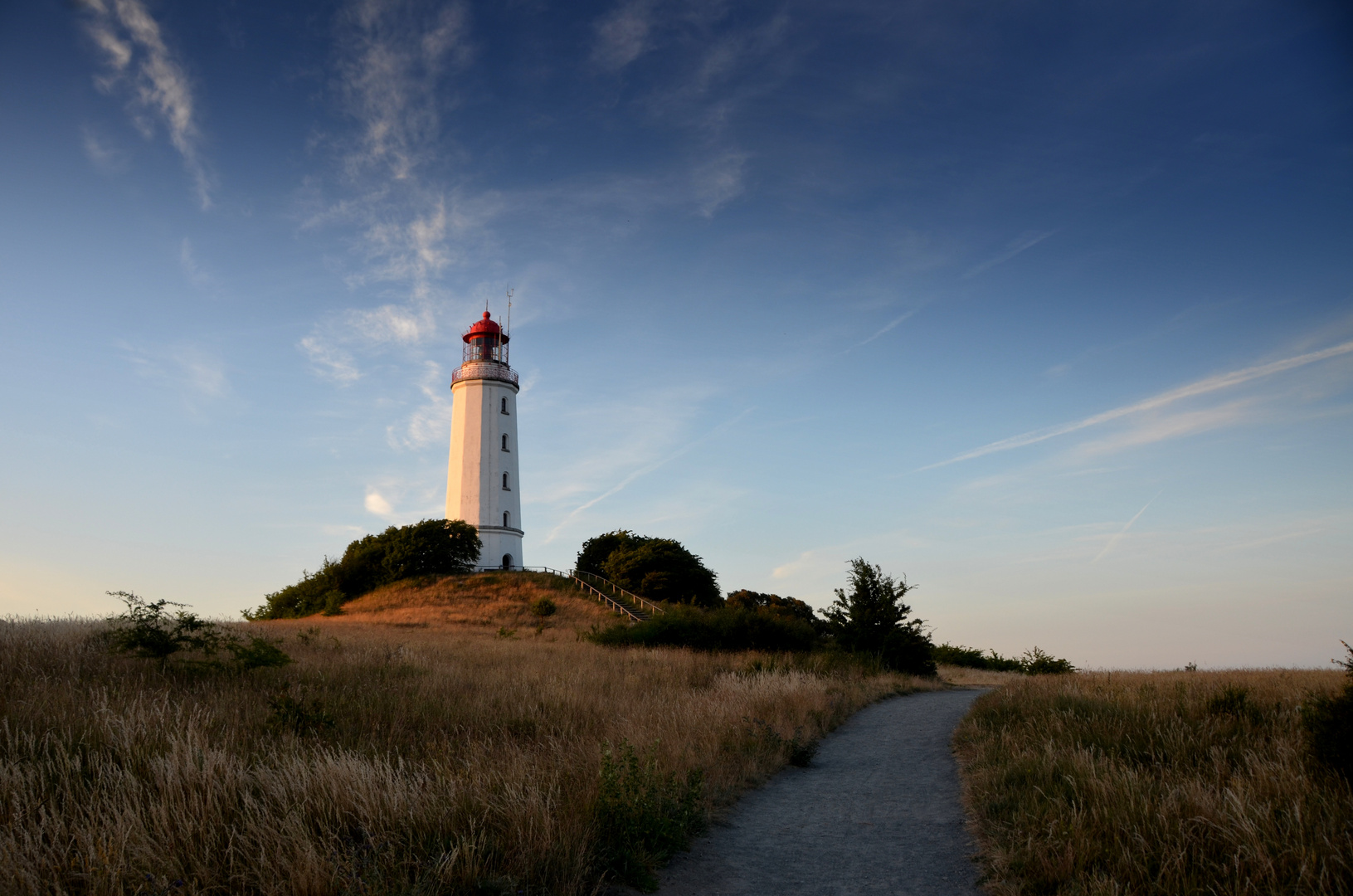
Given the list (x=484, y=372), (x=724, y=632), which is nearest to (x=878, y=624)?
→ (x=724, y=632)

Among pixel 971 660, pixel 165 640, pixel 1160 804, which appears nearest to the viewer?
pixel 1160 804

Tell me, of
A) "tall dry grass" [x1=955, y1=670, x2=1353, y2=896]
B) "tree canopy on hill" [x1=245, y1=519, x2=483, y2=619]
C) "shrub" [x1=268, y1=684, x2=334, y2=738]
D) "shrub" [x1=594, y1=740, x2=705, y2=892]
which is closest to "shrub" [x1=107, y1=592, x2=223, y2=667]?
"shrub" [x1=268, y1=684, x2=334, y2=738]

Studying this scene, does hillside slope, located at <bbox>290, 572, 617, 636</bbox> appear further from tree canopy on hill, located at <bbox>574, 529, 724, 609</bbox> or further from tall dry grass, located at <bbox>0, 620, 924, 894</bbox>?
tall dry grass, located at <bbox>0, 620, 924, 894</bbox>

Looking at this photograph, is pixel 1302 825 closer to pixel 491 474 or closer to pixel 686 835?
pixel 686 835

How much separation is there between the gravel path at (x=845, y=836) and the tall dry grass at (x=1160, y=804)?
0.36 meters

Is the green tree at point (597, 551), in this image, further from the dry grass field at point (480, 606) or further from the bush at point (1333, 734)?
the bush at point (1333, 734)

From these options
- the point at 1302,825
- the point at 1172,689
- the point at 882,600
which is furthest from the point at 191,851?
the point at 882,600

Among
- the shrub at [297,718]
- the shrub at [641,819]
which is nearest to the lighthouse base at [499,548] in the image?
the shrub at [297,718]

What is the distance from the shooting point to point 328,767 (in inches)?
229

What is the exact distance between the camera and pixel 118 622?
527 inches

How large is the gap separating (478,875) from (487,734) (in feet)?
16.4

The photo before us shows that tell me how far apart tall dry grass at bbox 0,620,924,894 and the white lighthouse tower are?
3469cm

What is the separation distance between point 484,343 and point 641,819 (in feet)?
160

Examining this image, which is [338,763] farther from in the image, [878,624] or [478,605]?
[478,605]
